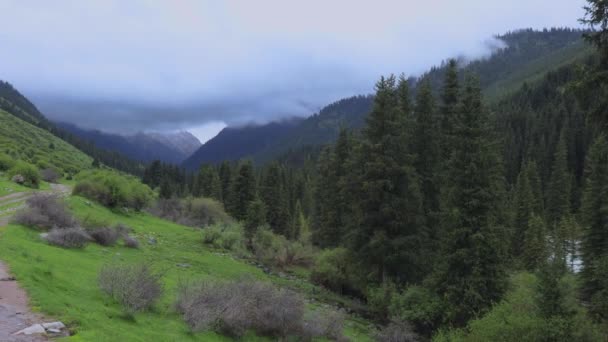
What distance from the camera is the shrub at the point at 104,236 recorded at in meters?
24.8

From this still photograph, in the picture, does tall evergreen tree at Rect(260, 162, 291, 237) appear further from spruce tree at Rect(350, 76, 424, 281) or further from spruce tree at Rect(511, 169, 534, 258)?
spruce tree at Rect(350, 76, 424, 281)

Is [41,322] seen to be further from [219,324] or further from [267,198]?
[267,198]

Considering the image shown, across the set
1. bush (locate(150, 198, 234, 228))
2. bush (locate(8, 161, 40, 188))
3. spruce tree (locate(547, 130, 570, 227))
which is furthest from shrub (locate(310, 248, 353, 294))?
spruce tree (locate(547, 130, 570, 227))

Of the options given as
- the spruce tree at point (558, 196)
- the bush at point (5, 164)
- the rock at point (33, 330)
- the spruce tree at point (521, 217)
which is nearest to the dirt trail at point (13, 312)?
the rock at point (33, 330)

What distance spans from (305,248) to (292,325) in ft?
87.6

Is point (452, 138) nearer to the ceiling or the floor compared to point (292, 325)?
nearer to the ceiling

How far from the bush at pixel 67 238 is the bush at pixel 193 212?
33.7 metres

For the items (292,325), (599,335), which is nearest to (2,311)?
(292,325)

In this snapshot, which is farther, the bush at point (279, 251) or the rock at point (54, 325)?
the bush at point (279, 251)

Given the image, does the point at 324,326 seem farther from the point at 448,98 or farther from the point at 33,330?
the point at 448,98

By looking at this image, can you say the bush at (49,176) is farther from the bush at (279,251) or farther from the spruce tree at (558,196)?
the spruce tree at (558,196)

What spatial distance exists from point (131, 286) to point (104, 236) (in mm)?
13193

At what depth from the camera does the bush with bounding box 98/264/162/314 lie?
527 inches

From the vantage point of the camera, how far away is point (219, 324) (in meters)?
14.4
